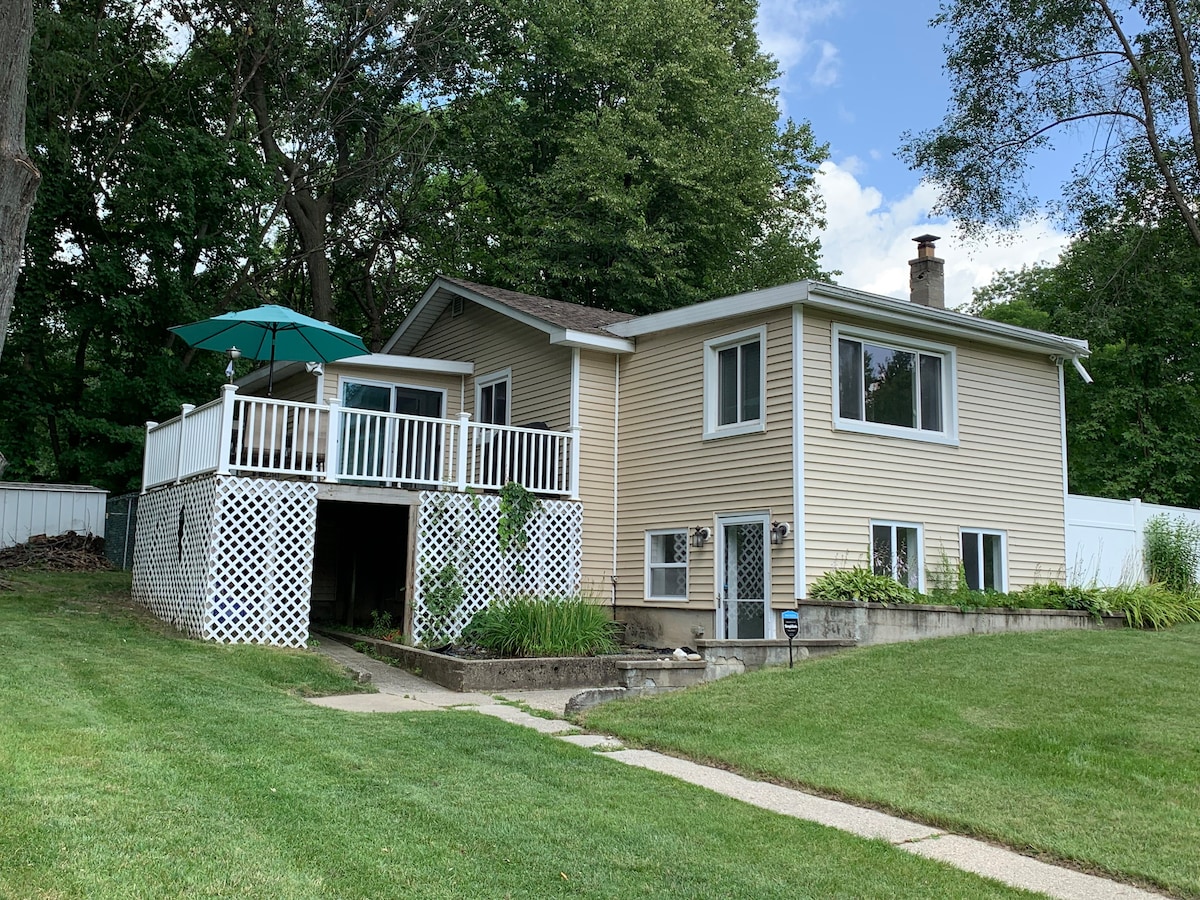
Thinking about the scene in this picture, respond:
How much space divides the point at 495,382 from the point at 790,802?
40.2 feet

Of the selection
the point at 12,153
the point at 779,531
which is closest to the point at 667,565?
the point at 779,531

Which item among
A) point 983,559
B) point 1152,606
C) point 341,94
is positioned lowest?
point 1152,606

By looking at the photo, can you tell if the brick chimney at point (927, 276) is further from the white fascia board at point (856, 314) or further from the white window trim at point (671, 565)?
the white window trim at point (671, 565)

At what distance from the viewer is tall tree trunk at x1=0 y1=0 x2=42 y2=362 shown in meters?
6.89

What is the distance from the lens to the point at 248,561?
12289 mm

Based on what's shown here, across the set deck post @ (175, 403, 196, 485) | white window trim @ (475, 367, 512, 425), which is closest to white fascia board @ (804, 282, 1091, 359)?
white window trim @ (475, 367, 512, 425)

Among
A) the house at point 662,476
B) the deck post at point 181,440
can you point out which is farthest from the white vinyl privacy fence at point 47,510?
the deck post at point 181,440

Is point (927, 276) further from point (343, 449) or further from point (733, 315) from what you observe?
point (343, 449)

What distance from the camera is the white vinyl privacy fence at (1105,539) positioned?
16.2 metres

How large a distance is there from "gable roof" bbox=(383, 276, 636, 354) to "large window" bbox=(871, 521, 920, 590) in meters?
4.72

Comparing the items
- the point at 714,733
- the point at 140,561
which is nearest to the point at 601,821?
the point at 714,733

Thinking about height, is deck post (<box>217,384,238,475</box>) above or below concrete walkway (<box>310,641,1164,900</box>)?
above

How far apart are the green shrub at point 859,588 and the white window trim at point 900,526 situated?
0.99ft

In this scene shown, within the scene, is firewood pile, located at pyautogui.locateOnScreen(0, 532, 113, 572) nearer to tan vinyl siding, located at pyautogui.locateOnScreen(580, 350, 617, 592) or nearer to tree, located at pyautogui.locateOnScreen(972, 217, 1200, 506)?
tan vinyl siding, located at pyautogui.locateOnScreen(580, 350, 617, 592)
